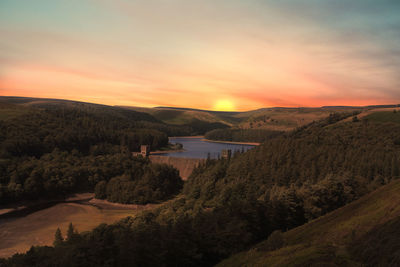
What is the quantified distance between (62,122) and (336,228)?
182m

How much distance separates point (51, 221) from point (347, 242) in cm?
7441

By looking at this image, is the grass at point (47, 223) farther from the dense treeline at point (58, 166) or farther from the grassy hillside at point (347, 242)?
the grassy hillside at point (347, 242)

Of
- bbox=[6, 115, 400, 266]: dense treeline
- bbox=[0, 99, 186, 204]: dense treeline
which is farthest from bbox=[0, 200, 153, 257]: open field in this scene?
bbox=[6, 115, 400, 266]: dense treeline

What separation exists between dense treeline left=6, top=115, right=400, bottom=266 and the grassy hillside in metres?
5.79

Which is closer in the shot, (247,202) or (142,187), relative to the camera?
(247,202)

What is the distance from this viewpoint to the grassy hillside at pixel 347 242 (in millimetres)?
21547

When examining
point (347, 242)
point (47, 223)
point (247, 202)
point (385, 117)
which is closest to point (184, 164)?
point (47, 223)

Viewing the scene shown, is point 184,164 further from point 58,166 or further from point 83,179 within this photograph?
point 58,166

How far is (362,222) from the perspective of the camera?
3253 cm

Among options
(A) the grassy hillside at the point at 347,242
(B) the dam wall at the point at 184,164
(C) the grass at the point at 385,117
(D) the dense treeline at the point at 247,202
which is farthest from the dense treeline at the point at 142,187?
(C) the grass at the point at 385,117

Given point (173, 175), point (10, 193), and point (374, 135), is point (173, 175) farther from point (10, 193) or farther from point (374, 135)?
point (374, 135)

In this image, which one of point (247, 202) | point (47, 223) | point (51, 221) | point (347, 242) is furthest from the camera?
Answer: point (51, 221)

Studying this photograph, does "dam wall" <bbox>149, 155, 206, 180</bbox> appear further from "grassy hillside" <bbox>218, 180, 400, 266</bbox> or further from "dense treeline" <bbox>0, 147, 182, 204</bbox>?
"grassy hillside" <bbox>218, 180, 400, 266</bbox>

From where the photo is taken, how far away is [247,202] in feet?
150
